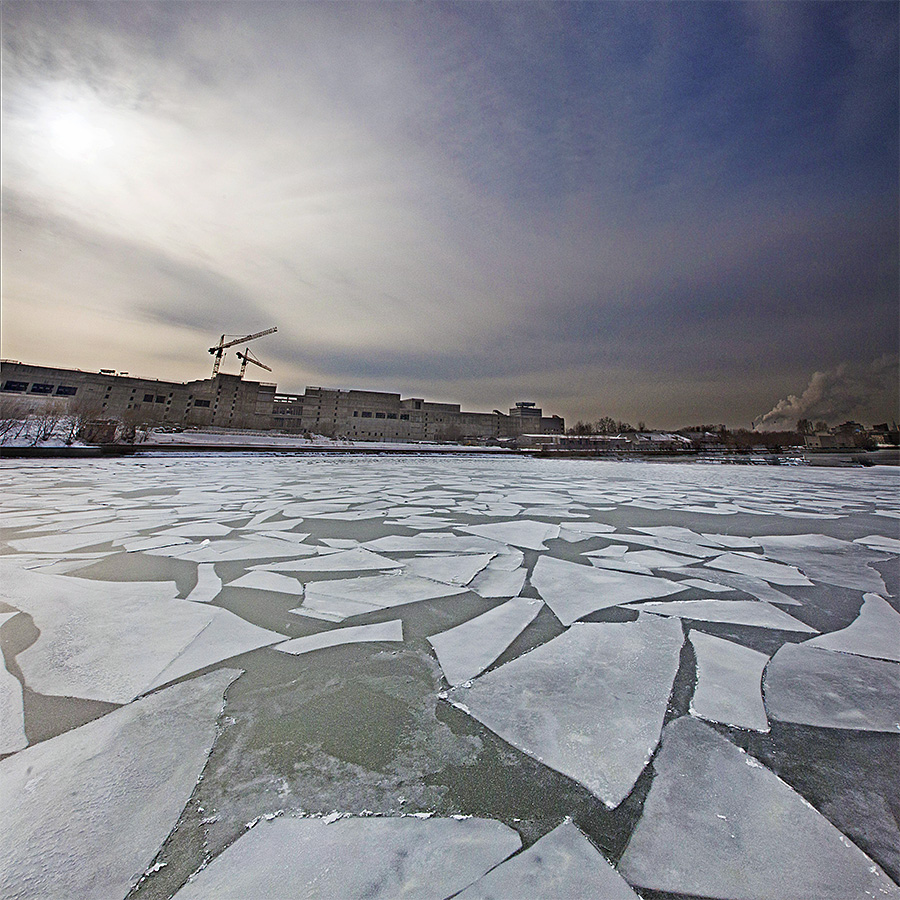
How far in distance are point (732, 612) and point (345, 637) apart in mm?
2113

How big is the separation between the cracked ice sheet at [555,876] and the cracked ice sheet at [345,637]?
109cm

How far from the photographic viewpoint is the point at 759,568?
3086 mm

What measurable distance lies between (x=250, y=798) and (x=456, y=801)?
545 mm

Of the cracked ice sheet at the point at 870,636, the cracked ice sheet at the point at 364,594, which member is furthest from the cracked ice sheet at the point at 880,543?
the cracked ice sheet at the point at 364,594

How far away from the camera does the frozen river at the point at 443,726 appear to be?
92 cm

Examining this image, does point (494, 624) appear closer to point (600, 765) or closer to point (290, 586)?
A: point (600, 765)

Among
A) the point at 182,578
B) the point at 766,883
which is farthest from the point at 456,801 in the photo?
the point at 182,578

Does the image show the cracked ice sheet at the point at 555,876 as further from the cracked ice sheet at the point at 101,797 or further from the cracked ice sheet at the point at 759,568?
the cracked ice sheet at the point at 759,568

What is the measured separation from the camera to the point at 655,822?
103 cm

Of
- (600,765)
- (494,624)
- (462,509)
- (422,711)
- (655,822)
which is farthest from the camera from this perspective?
(462,509)

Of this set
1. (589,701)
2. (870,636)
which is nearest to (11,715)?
(589,701)

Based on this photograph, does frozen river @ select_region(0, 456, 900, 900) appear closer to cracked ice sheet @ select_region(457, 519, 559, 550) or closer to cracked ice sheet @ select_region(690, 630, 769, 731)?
cracked ice sheet @ select_region(690, 630, 769, 731)

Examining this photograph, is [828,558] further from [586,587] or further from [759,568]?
[586,587]

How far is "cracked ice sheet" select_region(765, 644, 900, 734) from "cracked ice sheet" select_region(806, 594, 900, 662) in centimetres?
7
